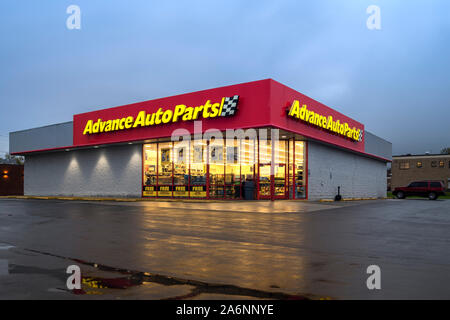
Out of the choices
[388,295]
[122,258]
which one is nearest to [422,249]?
[388,295]

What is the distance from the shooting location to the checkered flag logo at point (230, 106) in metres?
23.4

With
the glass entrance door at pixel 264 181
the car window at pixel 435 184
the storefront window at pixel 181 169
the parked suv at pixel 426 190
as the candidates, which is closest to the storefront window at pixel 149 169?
the storefront window at pixel 181 169

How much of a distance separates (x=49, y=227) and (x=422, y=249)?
32.9ft

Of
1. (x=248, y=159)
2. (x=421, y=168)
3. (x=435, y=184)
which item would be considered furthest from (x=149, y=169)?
(x=421, y=168)

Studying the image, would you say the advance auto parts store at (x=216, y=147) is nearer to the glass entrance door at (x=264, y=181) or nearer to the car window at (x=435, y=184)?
the glass entrance door at (x=264, y=181)

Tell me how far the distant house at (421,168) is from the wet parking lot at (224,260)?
75.4 m

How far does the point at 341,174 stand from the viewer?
3325 cm

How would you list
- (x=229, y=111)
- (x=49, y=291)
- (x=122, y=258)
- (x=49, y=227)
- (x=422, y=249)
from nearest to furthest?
1. (x=49, y=291)
2. (x=122, y=258)
3. (x=422, y=249)
4. (x=49, y=227)
5. (x=229, y=111)

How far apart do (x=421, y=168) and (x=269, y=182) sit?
214 feet

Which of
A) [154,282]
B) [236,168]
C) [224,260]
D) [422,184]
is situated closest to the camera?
[154,282]

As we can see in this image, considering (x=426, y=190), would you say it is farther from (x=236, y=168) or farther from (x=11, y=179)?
(x=11, y=179)

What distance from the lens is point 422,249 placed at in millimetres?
8047
